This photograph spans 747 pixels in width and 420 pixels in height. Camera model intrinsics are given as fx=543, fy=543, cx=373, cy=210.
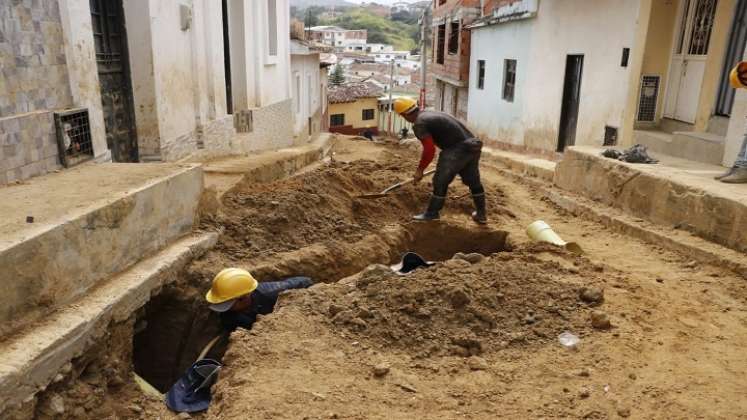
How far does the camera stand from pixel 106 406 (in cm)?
349

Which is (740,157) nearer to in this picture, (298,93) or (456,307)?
(456,307)

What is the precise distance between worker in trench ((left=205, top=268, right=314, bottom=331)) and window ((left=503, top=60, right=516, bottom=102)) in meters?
11.1

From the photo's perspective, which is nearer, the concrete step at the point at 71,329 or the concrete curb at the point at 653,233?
the concrete step at the point at 71,329

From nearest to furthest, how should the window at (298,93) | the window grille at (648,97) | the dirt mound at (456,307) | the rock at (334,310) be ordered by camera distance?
the dirt mound at (456,307) < the rock at (334,310) < the window grille at (648,97) < the window at (298,93)

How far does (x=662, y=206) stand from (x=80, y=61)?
588 centimetres

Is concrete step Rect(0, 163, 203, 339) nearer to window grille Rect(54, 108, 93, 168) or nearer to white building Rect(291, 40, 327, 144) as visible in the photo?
window grille Rect(54, 108, 93, 168)

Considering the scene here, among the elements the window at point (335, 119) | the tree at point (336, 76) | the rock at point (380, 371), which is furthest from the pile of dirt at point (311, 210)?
the tree at point (336, 76)

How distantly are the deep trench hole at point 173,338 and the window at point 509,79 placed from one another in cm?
1111

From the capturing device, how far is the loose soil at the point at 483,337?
2.86m

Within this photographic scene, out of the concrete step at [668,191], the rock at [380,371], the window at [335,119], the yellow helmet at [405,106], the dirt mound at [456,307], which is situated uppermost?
the yellow helmet at [405,106]

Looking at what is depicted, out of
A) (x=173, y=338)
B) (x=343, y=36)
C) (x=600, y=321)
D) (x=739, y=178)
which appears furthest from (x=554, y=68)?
(x=343, y=36)

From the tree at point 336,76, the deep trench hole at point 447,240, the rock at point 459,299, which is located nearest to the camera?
the rock at point 459,299

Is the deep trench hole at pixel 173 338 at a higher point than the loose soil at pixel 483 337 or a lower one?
lower

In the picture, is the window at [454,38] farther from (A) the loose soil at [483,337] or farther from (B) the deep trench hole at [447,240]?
(A) the loose soil at [483,337]
